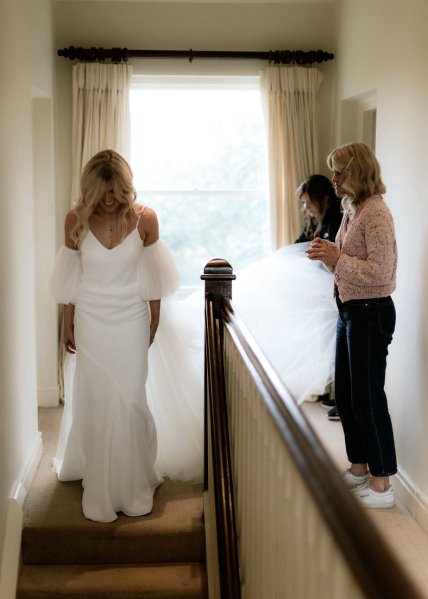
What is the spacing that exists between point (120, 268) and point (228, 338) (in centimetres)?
89

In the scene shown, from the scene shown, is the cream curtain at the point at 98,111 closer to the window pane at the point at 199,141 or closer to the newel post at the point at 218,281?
the window pane at the point at 199,141

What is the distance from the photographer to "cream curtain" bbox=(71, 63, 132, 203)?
18.5 feet

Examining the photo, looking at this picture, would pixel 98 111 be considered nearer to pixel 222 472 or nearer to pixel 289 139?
pixel 289 139

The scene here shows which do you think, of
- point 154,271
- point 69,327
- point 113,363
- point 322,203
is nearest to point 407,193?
point 322,203

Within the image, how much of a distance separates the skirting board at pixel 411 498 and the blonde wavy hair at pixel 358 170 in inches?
56.1

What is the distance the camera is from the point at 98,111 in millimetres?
5680

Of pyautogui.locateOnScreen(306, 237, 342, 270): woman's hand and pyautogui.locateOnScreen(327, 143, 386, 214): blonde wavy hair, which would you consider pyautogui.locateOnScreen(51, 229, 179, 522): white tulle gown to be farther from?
pyautogui.locateOnScreen(327, 143, 386, 214): blonde wavy hair

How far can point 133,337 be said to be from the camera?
384 cm

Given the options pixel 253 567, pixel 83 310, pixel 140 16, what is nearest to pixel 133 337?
A: pixel 83 310

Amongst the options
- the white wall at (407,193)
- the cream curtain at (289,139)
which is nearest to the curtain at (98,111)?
the cream curtain at (289,139)

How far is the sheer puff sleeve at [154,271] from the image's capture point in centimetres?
375

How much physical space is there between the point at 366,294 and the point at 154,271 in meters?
0.99

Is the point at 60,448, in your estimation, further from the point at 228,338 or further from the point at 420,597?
the point at 420,597

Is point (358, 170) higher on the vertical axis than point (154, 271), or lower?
higher
